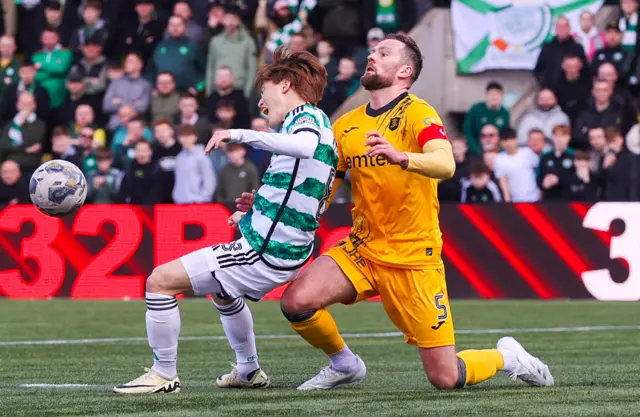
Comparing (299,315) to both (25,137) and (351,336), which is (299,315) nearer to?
(351,336)

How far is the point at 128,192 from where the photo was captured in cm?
1858

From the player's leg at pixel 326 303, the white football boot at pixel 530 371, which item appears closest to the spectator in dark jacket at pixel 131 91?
Answer: the player's leg at pixel 326 303

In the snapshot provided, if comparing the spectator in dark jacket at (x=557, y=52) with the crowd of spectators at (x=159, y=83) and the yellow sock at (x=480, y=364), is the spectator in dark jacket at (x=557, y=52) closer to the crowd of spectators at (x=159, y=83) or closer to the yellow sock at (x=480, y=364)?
the crowd of spectators at (x=159, y=83)

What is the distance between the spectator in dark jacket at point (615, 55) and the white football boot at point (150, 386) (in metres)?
11.7

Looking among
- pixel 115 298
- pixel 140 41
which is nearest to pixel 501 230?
pixel 115 298

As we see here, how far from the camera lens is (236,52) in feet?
64.3

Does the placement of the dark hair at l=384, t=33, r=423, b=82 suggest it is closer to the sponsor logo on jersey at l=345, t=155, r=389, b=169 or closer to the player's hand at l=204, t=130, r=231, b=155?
the sponsor logo on jersey at l=345, t=155, r=389, b=169

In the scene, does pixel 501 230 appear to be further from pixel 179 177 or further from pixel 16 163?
pixel 16 163

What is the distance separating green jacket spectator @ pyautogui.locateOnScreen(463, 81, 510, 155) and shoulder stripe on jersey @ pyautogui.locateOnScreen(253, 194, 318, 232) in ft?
35.5

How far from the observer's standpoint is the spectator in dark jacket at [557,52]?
1853 centimetres

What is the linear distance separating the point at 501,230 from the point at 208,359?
7178 millimetres

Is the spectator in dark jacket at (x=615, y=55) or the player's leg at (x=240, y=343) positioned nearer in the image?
the player's leg at (x=240, y=343)

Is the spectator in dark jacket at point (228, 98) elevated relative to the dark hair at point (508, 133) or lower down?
elevated

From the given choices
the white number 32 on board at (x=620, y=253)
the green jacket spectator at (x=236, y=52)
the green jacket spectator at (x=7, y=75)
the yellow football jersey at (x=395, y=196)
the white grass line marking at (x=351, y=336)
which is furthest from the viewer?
the green jacket spectator at (x=7, y=75)
